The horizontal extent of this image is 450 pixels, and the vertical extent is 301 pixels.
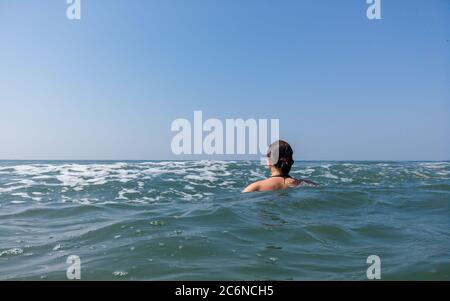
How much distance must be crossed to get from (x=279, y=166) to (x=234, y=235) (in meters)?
3.11

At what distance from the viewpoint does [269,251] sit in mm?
4184

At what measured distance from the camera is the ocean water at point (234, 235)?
3641 mm

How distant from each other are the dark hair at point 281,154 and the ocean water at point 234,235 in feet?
1.73

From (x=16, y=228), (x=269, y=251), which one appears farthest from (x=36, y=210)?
(x=269, y=251)

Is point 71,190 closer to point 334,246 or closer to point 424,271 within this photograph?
point 334,246

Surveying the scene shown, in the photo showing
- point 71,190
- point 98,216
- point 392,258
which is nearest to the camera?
point 392,258

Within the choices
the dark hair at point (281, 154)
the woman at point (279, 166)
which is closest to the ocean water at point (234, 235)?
the woman at point (279, 166)

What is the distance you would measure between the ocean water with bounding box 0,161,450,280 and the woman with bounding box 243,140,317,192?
0.89 ft

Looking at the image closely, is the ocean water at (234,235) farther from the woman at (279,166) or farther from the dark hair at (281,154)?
the dark hair at (281,154)

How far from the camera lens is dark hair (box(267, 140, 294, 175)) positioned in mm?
7496
